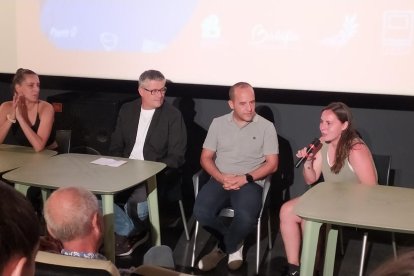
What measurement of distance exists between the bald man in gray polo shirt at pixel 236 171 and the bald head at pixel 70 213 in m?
1.34

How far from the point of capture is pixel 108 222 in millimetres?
2590

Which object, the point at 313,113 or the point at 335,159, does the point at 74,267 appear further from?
the point at 313,113

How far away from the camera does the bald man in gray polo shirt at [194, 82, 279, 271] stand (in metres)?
3.05

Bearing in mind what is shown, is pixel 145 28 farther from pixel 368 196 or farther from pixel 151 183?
pixel 368 196

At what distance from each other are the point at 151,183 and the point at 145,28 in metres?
1.40

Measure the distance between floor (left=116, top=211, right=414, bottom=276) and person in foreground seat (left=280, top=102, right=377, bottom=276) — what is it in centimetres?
31

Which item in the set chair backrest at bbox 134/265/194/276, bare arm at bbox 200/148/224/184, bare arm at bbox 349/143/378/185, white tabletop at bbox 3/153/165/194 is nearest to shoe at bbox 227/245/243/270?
bare arm at bbox 200/148/224/184

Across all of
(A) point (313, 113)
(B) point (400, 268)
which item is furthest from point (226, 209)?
(B) point (400, 268)

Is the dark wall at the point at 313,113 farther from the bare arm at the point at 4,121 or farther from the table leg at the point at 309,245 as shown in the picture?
the table leg at the point at 309,245

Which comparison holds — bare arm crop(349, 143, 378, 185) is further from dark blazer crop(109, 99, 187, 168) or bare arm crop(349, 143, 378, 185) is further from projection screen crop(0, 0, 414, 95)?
dark blazer crop(109, 99, 187, 168)

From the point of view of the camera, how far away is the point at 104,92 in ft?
14.8

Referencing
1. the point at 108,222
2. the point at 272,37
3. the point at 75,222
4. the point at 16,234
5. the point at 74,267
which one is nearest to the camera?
the point at 16,234

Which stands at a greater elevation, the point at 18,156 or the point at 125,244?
the point at 18,156

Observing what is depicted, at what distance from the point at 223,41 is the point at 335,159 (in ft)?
4.22
